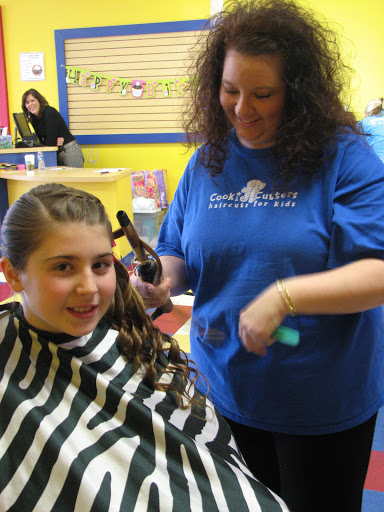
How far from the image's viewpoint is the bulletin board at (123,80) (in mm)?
5922

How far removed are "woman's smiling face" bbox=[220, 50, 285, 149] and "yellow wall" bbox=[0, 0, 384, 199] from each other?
489 cm

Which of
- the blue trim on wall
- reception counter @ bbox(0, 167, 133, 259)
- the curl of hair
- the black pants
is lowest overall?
the black pants

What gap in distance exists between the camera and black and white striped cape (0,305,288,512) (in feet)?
3.14

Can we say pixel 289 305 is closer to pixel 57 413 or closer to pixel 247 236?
pixel 247 236

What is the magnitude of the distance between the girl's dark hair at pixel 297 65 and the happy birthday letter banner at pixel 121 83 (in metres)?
5.11

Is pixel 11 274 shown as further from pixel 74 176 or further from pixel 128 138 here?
pixel 128 138

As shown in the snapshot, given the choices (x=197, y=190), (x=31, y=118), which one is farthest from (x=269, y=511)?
(x=31, y=118)

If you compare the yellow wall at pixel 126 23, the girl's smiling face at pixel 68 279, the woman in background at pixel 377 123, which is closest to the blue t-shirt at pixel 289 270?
the girl's smiling face at pixel 68 279

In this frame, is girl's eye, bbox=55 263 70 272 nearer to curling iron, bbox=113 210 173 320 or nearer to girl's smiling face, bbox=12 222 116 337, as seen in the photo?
girl's smiling face, bbox=12 222 116 337

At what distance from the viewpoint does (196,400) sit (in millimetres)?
1219

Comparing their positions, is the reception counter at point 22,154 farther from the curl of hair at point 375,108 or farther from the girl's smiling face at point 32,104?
the curl of hair at point 375,108

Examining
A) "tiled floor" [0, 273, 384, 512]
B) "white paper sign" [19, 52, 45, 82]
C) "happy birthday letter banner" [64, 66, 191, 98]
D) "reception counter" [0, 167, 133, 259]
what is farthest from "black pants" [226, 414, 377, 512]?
"white paper sign" [19, 52, 45, 82]

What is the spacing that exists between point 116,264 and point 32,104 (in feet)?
16.7

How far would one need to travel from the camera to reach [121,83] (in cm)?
613
